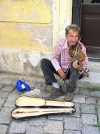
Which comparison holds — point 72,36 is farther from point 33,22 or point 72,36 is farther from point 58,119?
point 58,119

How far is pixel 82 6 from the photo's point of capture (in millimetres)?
3834

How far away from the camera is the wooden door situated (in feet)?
12.6

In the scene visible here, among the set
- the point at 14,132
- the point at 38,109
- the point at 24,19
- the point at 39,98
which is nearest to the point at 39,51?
the point at 24,19

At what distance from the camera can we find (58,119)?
8.67 feet

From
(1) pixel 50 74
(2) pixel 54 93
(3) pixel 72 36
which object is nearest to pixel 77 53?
(3) pixel 72 36

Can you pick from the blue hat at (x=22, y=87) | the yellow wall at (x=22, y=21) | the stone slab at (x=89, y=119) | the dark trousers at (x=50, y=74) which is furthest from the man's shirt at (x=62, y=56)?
the stone slab at (x=89, y=119)

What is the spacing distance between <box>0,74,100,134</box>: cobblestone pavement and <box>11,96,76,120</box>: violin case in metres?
0.07

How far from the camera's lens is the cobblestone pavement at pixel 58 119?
2475 mm

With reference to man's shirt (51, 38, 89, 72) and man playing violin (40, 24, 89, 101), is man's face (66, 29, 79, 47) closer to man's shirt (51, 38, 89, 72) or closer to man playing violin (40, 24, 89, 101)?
man playing violin (40, 24, 89, 101)

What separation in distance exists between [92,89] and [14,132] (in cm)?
144

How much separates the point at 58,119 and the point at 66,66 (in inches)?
32.1

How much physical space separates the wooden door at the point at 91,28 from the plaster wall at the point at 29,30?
0.54 meters

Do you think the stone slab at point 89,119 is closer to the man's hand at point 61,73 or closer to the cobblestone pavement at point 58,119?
the cobblestone pavement at point 58,119

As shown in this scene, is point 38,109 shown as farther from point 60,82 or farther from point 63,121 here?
point 60,82
